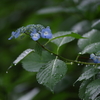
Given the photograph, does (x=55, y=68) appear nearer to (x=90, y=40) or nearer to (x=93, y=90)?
(x=93, y=90)

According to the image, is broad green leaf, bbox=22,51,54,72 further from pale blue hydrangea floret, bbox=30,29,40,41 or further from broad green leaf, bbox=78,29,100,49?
pale blue hydrangea floret, bbox=30,29,40,41

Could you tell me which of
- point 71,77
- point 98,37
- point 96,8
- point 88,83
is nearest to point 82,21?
point 96,8

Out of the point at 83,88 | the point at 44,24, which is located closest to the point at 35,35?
the point at 83,88

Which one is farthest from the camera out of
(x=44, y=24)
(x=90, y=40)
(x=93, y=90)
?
(x=44, y=24)

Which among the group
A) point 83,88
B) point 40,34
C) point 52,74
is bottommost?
point 83,88

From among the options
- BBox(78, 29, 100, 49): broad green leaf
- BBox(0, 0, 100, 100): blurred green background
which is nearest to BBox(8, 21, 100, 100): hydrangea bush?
BBox(78, 29, 100, 49): broad green leaf

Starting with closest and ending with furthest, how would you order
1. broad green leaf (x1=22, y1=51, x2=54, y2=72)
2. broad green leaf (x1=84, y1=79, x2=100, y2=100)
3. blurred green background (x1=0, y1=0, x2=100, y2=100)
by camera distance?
broad green leaf (x1=84, y1=79, x2=100, y2=100) → broad green leaf (x1=22, y1=51, x2=54, y2=72) → blurred green background (x1=0, y1=0, x2=100, y2=100)

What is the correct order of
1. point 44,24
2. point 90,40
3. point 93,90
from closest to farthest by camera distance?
point 93,90, point 90,40, point 44,24
